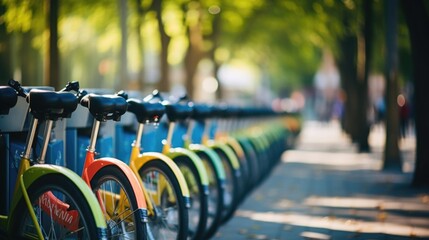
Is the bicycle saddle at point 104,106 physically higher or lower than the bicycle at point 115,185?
higher

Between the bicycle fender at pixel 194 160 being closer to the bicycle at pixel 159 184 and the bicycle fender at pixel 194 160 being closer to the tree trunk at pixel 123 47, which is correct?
the bicycle at pixel 159 184

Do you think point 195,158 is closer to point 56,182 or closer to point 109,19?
point 56,182

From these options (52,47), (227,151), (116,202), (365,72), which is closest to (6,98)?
(116,202)

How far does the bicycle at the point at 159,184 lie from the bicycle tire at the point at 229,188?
2.45 m

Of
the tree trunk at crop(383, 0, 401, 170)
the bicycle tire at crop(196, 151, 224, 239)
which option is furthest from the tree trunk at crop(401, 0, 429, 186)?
the bicycle tire at crop(196, 151, 224, 239)

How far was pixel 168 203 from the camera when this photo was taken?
21.3ft

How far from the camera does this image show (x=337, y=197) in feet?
38.4

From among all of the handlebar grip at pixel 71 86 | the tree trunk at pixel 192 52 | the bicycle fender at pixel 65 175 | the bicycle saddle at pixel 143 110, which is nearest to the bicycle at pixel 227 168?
the bicycle saddle at pixel 143 110

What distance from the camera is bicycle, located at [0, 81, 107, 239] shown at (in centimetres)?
463

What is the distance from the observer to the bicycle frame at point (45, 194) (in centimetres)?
465

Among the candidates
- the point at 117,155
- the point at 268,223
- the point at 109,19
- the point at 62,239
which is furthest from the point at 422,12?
the point at 109,19

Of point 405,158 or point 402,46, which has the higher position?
point 402,46

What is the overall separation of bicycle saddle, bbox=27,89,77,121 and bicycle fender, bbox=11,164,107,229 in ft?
1.01

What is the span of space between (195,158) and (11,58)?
1402 centimetres
